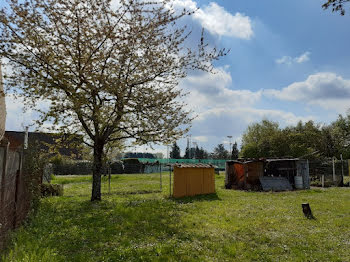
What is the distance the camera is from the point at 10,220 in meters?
6.56

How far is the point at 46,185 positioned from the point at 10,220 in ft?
32.1

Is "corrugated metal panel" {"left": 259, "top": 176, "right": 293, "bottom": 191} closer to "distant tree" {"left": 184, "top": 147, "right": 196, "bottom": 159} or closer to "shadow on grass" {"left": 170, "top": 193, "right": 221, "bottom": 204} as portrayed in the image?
"shadow on grass" {"left": 170, "top": 193, "right": 221, "bottom": 204}

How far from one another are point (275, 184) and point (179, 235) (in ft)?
55.8

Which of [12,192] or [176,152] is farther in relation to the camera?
[176,152]

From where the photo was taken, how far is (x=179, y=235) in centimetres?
782

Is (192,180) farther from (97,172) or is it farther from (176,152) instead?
(176,152)

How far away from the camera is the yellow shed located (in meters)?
16.9

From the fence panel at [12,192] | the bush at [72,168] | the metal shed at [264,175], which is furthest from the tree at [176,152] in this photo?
the fence panel at [12,192]

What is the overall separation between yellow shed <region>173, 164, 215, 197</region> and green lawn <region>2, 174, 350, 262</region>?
15.8 feet

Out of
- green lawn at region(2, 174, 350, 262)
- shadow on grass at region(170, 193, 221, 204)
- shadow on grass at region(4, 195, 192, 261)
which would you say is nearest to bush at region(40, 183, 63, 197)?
shadow on grass at region(4, 195, 192, 261)

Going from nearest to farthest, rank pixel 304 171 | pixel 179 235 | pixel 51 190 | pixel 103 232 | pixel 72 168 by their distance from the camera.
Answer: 1. pixel 179 235
2. pixel 103 232
3. pixel 51 190
4. pixel 304 171
5. pixel 72 168

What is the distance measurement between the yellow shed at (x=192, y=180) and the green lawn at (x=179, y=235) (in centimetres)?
480

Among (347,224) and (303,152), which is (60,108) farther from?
(303,152)

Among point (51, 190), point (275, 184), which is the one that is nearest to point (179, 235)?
point (51, 190)
